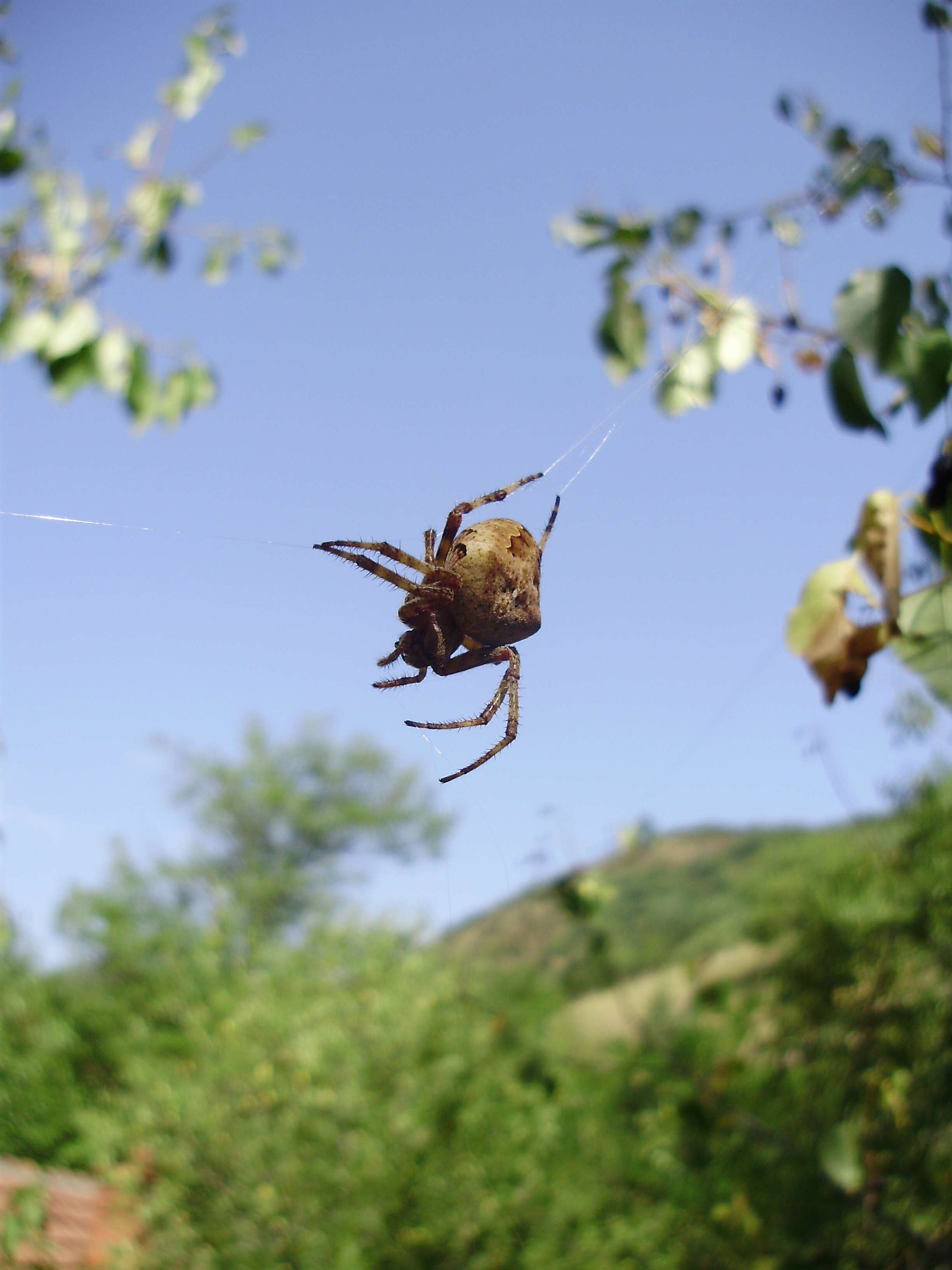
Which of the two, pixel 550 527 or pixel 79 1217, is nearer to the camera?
pixel 550 527

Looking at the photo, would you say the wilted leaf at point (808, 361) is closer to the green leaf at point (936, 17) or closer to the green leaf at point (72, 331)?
the green leaf at point (936, 17)

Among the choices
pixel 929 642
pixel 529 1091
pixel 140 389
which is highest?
pixel 140 389

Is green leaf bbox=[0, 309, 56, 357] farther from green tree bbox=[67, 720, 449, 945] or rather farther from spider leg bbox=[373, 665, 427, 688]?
green tree bbox=[67, 720, 449, 945]

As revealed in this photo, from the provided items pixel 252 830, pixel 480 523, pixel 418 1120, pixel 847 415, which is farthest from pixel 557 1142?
pixel 252 830

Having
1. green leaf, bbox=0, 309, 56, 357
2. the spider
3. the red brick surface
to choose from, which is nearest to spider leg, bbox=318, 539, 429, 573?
the spider

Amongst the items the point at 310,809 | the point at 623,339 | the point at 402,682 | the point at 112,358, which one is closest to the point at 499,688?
the point at 402,682

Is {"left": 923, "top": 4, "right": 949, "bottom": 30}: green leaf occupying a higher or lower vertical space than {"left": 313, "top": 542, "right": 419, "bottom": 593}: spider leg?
higher

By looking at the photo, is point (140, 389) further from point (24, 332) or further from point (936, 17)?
point (936, 17)
